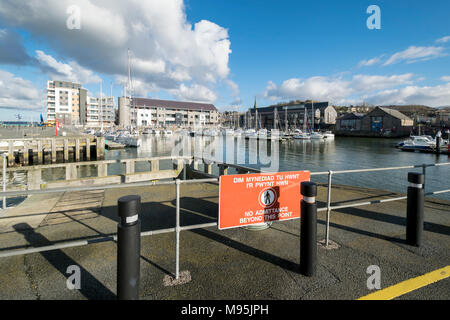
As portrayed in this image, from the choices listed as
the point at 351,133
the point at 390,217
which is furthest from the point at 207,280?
the point at 351,133

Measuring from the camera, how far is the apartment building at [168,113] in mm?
125688

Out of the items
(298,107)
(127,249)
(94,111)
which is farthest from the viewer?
(94,111)

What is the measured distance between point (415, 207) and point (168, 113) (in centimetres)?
14227

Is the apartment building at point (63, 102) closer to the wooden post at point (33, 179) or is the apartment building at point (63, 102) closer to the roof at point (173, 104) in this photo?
the roof at point (173, 104)

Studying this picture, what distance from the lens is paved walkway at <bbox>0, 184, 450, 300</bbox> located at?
3.11m

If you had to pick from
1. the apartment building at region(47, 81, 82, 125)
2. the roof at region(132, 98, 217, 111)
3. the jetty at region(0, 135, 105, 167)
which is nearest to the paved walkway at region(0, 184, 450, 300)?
the jetty at region(0, 135, 105, 167)

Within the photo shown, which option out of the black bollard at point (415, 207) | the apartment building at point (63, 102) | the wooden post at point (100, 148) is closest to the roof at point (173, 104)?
the apartment building at point (63, 102)

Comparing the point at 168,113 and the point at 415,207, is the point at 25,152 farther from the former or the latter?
the point at 168,113

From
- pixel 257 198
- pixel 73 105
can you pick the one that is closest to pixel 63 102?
pixel 73 105

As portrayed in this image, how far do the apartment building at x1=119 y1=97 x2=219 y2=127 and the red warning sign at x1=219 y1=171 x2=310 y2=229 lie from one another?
126337 millimetres

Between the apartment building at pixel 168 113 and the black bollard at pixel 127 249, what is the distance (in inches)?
4991

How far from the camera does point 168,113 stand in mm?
139250

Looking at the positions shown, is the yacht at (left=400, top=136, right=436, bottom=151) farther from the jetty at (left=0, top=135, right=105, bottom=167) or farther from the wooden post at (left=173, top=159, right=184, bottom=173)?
the jetty at (left=0, top=135, right=105, bottom=167)

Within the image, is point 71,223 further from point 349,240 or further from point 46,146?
point 46,146
